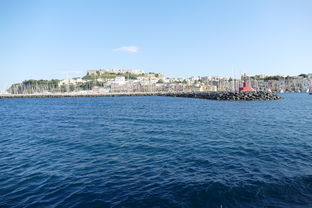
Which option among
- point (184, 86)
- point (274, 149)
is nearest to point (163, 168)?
point (274, 149)

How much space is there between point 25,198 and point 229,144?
42.2ft

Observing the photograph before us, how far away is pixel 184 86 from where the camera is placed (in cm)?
19350

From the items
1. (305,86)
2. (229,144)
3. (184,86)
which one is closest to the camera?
(229,144)

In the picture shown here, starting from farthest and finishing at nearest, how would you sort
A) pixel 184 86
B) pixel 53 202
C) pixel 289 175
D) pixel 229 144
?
pixel 184 86 < pixel 229 144 < pixel 289 175 < pixel 53 202

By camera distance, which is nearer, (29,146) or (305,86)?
(29,146)

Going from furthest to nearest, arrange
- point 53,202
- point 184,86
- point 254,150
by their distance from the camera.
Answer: point 184,86
point 254,150
point 53,202

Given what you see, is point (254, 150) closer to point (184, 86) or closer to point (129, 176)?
point (129, 176)

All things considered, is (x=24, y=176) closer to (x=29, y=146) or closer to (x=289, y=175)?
(x=29, y=146)

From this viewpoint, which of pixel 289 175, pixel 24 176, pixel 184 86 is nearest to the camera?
pixel 289 175

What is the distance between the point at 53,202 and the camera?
8469 mm

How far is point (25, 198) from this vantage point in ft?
29.2

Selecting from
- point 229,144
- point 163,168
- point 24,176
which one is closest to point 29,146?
point 24,176

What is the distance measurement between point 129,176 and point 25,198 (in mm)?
4223

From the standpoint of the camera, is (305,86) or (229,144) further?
(305,86)
